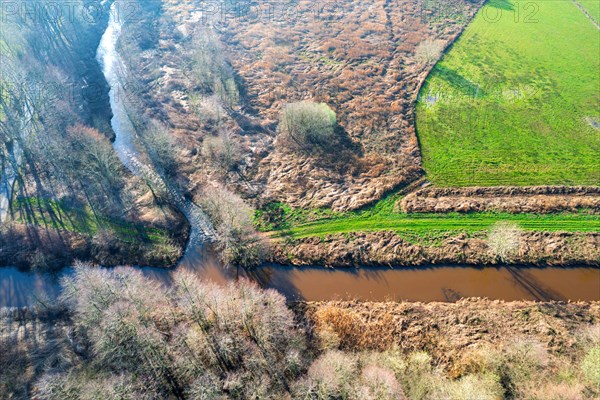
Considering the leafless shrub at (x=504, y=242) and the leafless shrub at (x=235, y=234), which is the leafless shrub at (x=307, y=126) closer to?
the leafless shrub at (x=235, y=234)

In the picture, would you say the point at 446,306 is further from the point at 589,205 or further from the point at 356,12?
the point at 356,12

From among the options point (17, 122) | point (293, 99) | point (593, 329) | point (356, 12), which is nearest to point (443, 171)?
point (593, 329)

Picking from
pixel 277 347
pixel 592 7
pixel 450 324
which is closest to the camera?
pixel 277 347

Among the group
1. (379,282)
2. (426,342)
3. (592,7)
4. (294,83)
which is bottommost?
(426,342)

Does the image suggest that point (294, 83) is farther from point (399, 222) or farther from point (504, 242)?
point (504, 242)

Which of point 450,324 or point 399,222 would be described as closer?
point 450,324

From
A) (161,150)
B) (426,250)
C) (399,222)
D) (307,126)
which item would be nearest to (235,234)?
(161,150)

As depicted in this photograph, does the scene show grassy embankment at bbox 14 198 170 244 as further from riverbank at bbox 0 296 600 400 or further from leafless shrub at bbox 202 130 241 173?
leafless shrub at bbox 202 130 241 173
